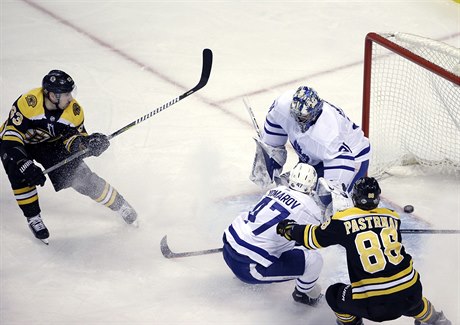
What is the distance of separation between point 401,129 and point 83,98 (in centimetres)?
206

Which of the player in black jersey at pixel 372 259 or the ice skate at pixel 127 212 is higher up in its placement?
the player in black jersey at pixel 372 259

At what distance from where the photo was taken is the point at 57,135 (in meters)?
4.24

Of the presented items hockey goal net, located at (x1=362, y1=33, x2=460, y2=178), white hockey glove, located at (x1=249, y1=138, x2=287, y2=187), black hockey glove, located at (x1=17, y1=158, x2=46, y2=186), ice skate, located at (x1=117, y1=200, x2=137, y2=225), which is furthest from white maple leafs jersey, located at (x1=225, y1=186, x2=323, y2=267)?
hockey goal net, located at (x1=362, y1=33, x2=460, y2=178)

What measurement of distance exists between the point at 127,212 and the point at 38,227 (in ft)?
1.40

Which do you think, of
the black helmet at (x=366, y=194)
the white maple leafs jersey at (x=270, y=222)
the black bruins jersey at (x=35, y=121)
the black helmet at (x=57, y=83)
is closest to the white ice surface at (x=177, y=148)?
the white maple leafs jersey at (x=270, y=222)

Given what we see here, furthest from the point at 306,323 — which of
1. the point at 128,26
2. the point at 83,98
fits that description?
the point at 128,26

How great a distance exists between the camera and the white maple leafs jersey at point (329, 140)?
3.97m

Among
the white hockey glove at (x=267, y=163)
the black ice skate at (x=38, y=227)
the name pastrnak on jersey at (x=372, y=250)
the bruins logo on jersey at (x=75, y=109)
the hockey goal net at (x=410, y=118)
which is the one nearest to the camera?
the name pastrnak on jersey at (x=372, y=250)

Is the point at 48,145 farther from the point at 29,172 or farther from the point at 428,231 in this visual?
the point at 428,231

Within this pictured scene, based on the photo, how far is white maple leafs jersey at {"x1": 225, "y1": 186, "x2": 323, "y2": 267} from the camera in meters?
3.63

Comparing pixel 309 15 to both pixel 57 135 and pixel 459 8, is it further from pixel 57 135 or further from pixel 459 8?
pixel 57 135

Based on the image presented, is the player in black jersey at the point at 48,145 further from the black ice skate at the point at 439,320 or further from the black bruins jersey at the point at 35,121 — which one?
the black ice skate at the point at 439,320

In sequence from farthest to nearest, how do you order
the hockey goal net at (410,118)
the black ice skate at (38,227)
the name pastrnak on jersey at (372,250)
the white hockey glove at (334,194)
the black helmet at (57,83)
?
1. the hockey goal net at (410,118)
2. the black ice skate at (38,227)
3. the black helmet at (57,83)
4. the white hockey glove at (334,194)
5. the name pastrnak on jersey at (372,250)

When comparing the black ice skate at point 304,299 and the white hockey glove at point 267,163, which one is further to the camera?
the white hockey glove at point 267,163
